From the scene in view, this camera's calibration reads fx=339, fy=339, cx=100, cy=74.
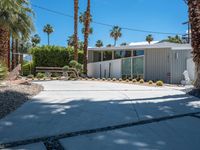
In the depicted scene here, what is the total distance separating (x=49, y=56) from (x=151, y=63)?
1348cm

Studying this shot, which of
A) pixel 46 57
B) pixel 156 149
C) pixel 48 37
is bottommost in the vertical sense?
pixel 156 149

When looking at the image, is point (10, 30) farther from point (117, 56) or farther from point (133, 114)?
point (117, 56)

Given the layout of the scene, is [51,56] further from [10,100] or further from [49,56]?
[10,100]

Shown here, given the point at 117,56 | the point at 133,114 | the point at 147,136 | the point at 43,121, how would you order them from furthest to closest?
the point at 117,56, the point at 133,114, the point at 43,121, the point at 147,136

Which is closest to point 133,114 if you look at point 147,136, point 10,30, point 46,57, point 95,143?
point 147,136

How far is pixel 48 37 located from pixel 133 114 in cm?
7147

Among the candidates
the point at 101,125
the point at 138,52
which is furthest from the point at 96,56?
the point at 101,125

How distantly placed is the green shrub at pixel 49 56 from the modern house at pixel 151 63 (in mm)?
3991

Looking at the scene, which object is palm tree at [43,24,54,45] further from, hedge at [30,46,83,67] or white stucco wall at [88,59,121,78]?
white stucco wall at [88,59,121,78]

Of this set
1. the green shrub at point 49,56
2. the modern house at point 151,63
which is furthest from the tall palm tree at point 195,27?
the green shrub at point 49,56

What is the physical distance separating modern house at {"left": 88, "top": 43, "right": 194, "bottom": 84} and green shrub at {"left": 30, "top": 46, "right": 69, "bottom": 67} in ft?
13.1

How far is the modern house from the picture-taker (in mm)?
23953

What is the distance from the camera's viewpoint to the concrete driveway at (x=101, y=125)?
235 inches

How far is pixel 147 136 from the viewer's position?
260 inches
